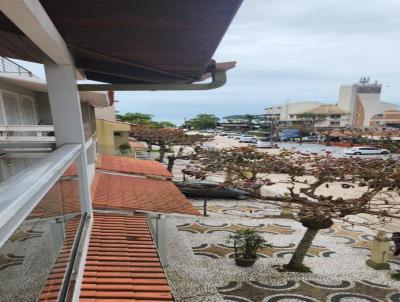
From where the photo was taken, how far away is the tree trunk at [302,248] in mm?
8141

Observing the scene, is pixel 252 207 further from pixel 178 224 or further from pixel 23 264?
pixel 23 264

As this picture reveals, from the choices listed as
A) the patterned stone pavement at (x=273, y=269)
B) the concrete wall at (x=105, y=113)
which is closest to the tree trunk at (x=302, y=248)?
the patterned stone pavement at (x=273, y=269)

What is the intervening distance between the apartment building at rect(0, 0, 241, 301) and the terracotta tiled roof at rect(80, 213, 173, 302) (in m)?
0.01

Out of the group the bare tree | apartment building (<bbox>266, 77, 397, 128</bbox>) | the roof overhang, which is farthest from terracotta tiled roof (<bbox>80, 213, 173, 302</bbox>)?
apartment building (<bbox>266, 77, 397, 128</bbox>)

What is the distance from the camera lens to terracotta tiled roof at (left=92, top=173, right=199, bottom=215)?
676 centimetres

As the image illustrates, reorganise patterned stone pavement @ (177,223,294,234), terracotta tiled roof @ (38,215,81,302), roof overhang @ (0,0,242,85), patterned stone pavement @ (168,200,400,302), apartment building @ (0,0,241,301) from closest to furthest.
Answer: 1. apartment building @ (0,0,241,301)
2. terracotta tiled roof @ (38,215,81,302)
3. roof overhang @ (0,0,242,85)
4. patterned stone pavement @ (168,200,400,302)
5. patterned stone pavement @ (177,223,294,234)

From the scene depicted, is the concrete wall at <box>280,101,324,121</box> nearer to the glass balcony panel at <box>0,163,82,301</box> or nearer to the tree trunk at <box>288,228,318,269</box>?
the tree trunk at <box>288,228,318,269</box>

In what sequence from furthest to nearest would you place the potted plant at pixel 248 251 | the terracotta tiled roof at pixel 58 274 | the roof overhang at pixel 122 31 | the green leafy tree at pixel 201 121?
the green leafy tree at pixel 201 121
the potted plant at pixel 248 251
the roof overhang at pixel 122 31
the terracotta tiled roof at pixel 58 274

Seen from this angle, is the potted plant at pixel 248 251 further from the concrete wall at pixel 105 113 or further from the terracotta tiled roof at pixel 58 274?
the concrete wall at pixel 105 113

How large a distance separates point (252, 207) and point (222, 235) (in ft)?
15.6

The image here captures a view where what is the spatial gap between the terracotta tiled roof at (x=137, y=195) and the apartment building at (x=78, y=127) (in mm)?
972

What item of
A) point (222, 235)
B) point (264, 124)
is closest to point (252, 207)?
point (222, 235)

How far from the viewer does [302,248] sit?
26.8 feet

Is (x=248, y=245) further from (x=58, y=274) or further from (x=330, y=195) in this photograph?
(x=58, y=274)
